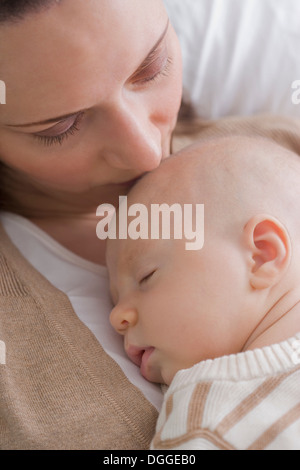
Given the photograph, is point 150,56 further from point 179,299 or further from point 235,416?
point 235,416

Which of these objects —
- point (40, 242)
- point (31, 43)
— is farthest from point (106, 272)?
point (31, 43)

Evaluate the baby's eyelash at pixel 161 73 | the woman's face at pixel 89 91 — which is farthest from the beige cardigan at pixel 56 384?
the baby's eyelash at pixel 161 73

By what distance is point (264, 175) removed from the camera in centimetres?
111

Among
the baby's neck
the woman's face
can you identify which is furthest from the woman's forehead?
the baby's neck

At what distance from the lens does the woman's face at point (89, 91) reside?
3.27 feet

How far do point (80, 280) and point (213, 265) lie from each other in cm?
36

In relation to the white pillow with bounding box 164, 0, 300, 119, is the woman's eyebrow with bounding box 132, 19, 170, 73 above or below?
above

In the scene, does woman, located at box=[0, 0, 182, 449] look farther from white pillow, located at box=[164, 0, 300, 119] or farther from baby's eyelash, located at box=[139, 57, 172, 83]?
white pillow, located at box=[164, 0, 300, 119]

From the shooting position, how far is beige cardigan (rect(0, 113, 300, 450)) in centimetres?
95

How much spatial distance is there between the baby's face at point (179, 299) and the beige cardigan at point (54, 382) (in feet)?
0.22

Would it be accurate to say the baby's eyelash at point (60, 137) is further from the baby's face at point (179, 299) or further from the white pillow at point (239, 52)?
the white pillow at point (239, 52)

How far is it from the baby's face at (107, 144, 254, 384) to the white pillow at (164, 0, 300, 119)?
0.75m

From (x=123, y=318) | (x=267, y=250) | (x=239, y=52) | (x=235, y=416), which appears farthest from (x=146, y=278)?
(x=239, y=52)
